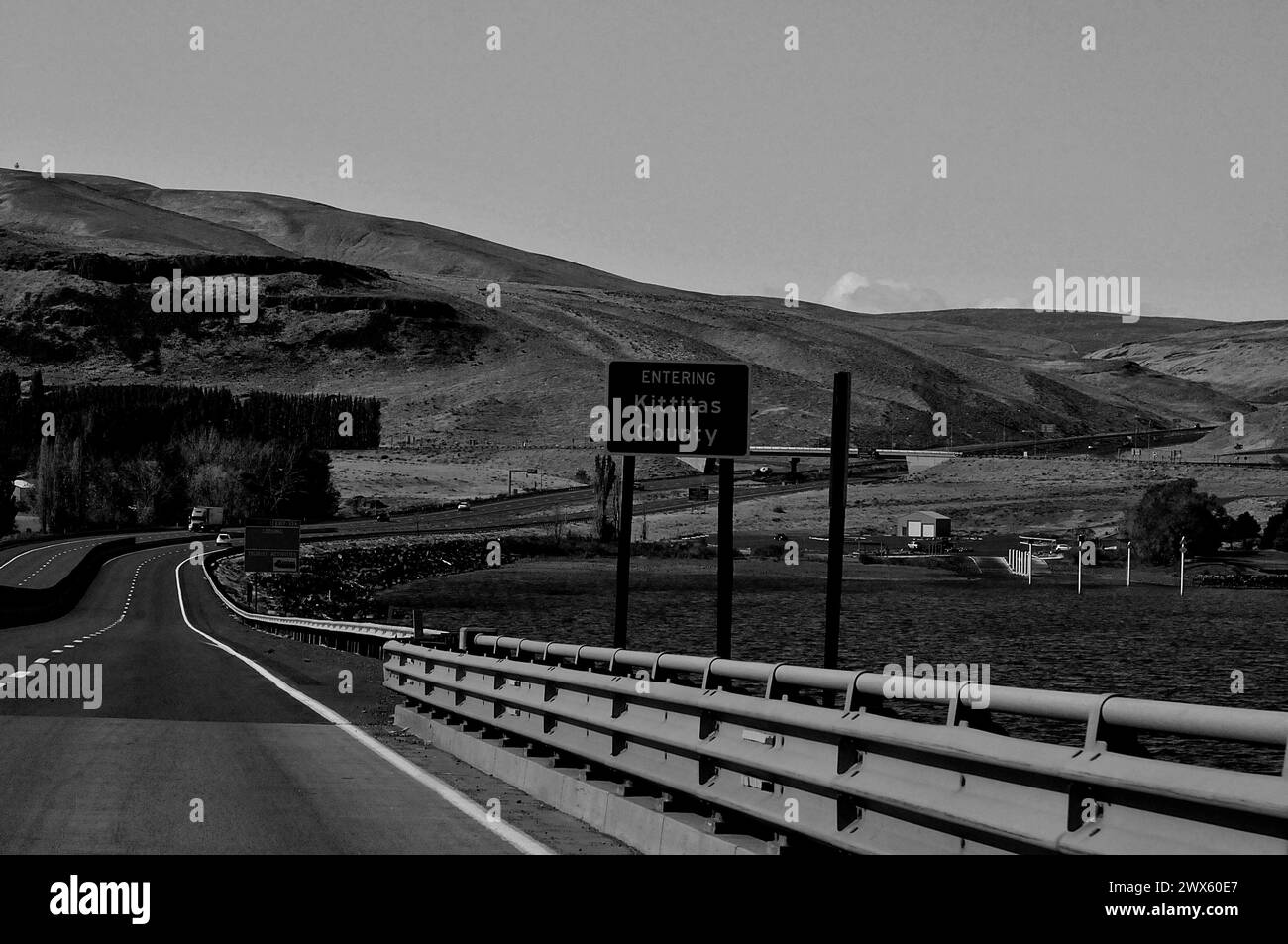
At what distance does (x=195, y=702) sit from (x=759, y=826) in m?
14.9

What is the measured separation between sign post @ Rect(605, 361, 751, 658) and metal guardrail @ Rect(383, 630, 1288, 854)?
592cm

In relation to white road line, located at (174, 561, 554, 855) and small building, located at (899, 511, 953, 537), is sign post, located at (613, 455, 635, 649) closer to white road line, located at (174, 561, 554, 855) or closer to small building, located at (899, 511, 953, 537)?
white road line, located at (174, 561, 554, 855)

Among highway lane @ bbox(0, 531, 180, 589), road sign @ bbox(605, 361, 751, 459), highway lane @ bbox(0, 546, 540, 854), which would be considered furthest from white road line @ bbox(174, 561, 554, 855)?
highway lane @ bbox(0, 531, 180, 589)

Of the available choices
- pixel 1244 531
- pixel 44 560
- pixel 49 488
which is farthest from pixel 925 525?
pixel 49 488

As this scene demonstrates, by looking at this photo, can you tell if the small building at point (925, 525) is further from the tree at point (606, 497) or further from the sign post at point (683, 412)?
the sign post at point (683, 412)

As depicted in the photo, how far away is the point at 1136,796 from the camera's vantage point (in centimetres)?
628

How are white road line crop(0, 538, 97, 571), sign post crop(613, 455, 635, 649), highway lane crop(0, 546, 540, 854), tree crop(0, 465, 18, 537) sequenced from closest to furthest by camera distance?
highway lane crop(0, 546, 540, 854) → sign post crop(613, 455, 635, 649) → white road line crop(0, 538, 97, 571) → tree crop(0, 465, 18, 537)

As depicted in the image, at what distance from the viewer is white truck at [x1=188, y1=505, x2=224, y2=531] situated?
156 m

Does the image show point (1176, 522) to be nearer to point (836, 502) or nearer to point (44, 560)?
point (44, 560)

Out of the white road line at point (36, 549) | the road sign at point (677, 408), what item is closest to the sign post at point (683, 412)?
the road sign at point (677, 408)

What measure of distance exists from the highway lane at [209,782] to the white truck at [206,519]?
131 metres

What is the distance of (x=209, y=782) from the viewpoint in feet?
47.0

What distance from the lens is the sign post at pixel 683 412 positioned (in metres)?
20.1
